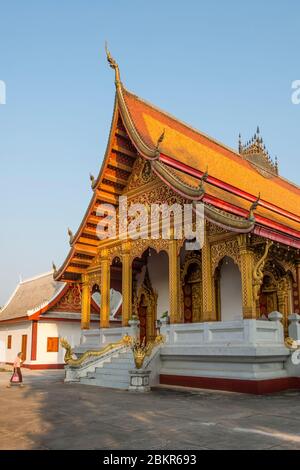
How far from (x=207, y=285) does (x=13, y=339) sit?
14.1 meters

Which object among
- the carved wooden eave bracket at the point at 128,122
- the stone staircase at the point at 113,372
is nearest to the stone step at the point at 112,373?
the stone staircase at the point at 113,372

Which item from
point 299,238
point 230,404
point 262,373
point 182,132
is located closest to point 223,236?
point 299,238

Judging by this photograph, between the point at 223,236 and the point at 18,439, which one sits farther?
the point at 223,236

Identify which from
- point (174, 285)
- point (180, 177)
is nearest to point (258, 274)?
point (174, 285)

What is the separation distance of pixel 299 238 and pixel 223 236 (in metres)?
1.98

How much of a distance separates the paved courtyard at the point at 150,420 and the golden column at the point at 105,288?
194 inches

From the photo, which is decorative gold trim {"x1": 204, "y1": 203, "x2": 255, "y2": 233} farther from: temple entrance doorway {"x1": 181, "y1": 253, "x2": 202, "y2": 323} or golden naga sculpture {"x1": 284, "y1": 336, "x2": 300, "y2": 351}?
temple entrance doorway {"x1": 181, "y1": 253, "x2": 202, "y2": 323}

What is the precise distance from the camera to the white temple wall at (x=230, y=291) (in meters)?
13.2

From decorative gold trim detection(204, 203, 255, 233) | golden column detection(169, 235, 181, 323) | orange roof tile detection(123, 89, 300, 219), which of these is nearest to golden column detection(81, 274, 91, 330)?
golden column detection(169, 235, 181, 323)

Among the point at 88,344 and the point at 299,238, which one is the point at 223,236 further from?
the point at 88,344

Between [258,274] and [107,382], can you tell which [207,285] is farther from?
[107,382]

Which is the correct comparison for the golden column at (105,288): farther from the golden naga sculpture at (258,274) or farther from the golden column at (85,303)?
the golden naga sculpture at (258,274)

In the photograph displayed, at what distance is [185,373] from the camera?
37.0ft

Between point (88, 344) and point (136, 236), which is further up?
point (136, 236)
